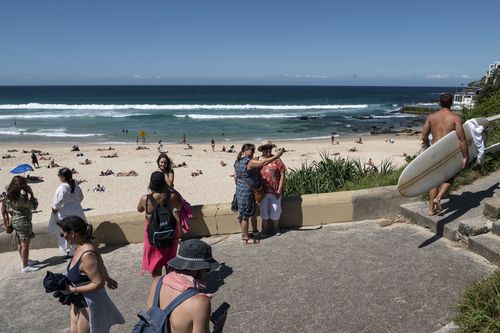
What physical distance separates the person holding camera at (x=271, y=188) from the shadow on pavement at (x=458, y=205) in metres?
1.84

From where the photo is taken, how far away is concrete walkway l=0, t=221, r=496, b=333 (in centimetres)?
392

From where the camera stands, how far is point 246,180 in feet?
18.6

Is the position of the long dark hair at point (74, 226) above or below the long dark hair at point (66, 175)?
above

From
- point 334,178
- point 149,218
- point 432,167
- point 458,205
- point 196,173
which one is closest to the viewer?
point 149,218

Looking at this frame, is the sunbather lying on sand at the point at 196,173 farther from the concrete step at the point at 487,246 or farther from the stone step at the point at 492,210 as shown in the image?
the concrete step at the point at 487,246

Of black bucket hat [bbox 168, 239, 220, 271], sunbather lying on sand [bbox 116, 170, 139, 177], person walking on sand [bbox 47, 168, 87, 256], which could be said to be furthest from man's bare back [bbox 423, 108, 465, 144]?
sunbather lying on sand [bbox 116, 170, 139, 177]

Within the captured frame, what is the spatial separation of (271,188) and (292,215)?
2.13 feet

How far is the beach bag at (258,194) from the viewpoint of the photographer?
19.0 feet

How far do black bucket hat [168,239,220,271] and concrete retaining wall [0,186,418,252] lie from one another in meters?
3.63

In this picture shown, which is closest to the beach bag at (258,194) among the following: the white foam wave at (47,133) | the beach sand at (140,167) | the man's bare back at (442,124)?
the man's bare back at (442,124)

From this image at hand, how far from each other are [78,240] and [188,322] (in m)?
1.38

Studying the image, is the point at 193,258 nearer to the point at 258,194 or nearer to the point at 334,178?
the point at 258,194

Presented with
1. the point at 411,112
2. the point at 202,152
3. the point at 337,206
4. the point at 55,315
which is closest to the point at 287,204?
the point at 337,206

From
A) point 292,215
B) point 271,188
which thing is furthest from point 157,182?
point 292,215
